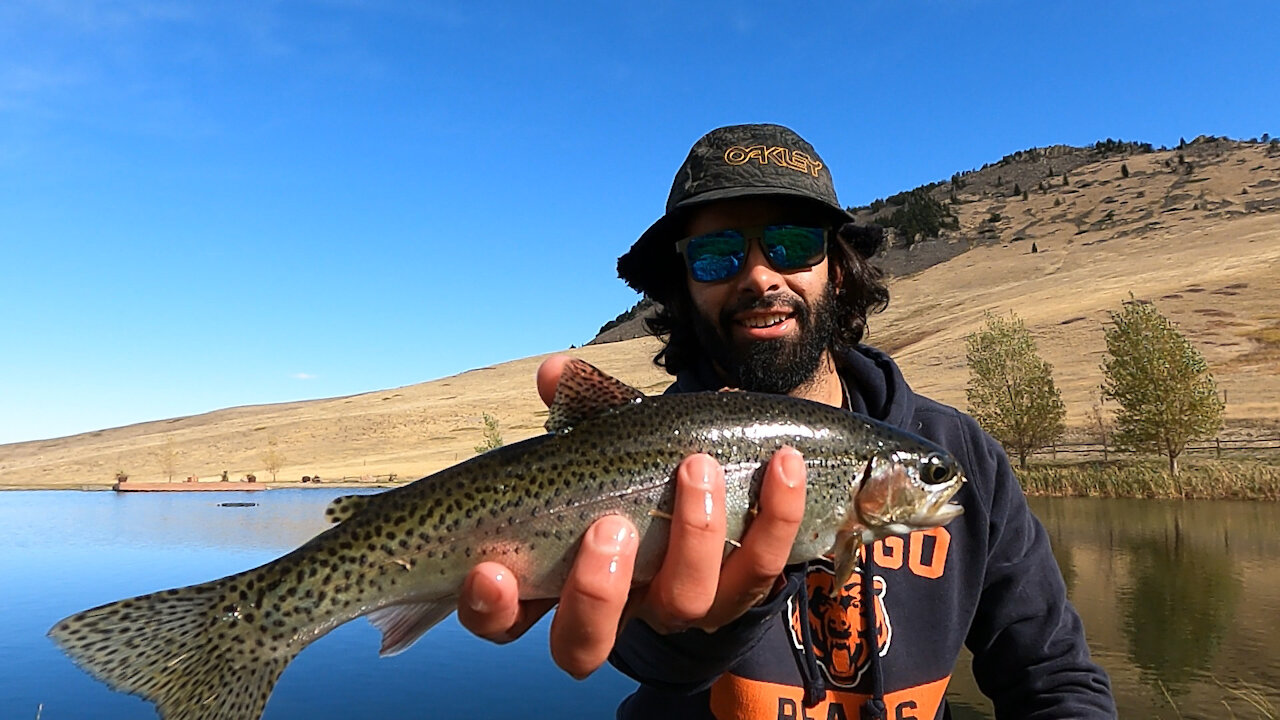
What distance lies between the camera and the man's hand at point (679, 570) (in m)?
2.98

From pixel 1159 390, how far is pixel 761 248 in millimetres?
39806

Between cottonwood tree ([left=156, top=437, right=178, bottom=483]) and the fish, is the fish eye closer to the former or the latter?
the fish

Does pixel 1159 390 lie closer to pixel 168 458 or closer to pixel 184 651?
pixel 184 651

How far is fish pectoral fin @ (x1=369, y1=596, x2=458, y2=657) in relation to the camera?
3.18 meters

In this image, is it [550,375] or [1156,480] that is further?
[1156,480]

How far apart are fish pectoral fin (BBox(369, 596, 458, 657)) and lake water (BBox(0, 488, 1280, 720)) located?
1297 cm

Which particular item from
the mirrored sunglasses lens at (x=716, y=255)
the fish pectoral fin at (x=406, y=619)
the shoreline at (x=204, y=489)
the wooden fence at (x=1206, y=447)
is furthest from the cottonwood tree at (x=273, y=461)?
the fish pectoral fin at (x=406, y=619)

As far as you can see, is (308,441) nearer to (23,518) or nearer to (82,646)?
(23,518)

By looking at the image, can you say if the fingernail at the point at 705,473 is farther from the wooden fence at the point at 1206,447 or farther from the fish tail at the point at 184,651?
the wooden fence at the point at 1206,447

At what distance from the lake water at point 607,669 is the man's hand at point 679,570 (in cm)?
1344

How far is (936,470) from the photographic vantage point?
3.61 m

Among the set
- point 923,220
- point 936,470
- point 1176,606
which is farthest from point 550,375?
point 923,220

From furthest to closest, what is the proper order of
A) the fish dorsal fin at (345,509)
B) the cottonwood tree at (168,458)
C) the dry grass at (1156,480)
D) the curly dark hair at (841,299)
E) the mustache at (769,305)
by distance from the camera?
the cottonwood tree at (168,458), the dry grass at (1156,480), the curly dark hair at (841,299), the mustache at (769,305), the fish dorsal fin at (345,509)

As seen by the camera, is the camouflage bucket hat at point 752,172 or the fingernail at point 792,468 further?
the camouflage bucket hat at point 752,172
